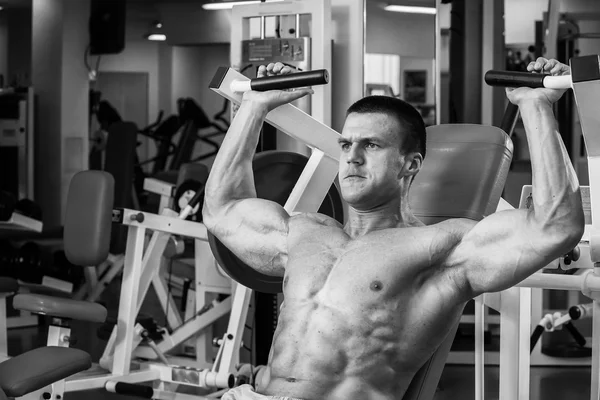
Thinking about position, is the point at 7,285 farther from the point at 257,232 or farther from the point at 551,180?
the point at 551,180

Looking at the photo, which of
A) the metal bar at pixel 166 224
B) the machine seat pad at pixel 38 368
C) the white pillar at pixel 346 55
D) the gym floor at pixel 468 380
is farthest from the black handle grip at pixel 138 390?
the white pillar at pixel 346 55

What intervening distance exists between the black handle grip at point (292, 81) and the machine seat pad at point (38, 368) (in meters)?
0.84

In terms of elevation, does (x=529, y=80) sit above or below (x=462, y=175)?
above

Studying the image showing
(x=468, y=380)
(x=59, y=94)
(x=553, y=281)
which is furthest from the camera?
(x=59, y=94)

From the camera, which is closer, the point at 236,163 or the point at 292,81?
the point at 292,81

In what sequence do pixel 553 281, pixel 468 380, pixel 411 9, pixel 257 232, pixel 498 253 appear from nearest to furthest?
pixel 498 253 → pixel 257 232 → pixel 553 281 → pixel 468 380 → pixel 411 9

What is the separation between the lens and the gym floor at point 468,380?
4.00 metres

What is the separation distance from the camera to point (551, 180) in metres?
1.65

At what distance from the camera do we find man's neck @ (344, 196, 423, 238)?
6.55 ft

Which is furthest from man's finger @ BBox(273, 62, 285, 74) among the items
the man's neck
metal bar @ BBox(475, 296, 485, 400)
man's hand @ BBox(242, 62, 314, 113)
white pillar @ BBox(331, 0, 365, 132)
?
white pillar @ BBox(331, 0, 365, 132)

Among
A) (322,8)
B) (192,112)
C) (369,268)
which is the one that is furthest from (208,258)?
(192,112)

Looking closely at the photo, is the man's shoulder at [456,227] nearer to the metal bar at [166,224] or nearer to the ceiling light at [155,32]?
the metal bar at [166,224]

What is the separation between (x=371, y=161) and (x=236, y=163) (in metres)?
0.39

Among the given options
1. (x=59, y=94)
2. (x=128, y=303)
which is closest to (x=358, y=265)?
(x=128, y=303)
